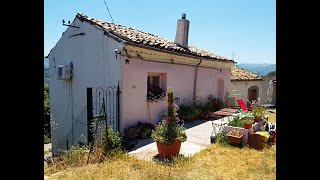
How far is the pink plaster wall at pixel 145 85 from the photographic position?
912 centimetres

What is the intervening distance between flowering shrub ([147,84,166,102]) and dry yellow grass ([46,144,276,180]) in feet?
11.5

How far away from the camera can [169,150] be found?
6828mm

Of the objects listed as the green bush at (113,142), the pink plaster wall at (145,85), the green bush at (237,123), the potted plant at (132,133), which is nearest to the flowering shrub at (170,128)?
the green bush at (113,142)

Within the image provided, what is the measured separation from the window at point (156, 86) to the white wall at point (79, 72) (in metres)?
1.80

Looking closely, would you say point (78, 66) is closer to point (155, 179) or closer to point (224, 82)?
point (155, 179)

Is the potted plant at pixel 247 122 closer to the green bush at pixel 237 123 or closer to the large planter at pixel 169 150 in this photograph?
the green bush at pixel 237 123

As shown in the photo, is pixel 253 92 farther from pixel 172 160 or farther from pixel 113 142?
pixel 113 142

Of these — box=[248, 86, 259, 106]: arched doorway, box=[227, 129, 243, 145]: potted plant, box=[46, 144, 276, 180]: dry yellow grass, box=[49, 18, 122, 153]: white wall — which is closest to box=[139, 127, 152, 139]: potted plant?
box=[49, 18, 122, 153]: white wall

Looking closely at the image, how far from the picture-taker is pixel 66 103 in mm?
11312

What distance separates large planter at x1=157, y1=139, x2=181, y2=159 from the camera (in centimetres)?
682

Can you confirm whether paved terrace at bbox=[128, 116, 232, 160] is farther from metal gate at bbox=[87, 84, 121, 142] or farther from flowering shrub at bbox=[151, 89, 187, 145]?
metal gate at bbox=[87, 84, 121, 142]
